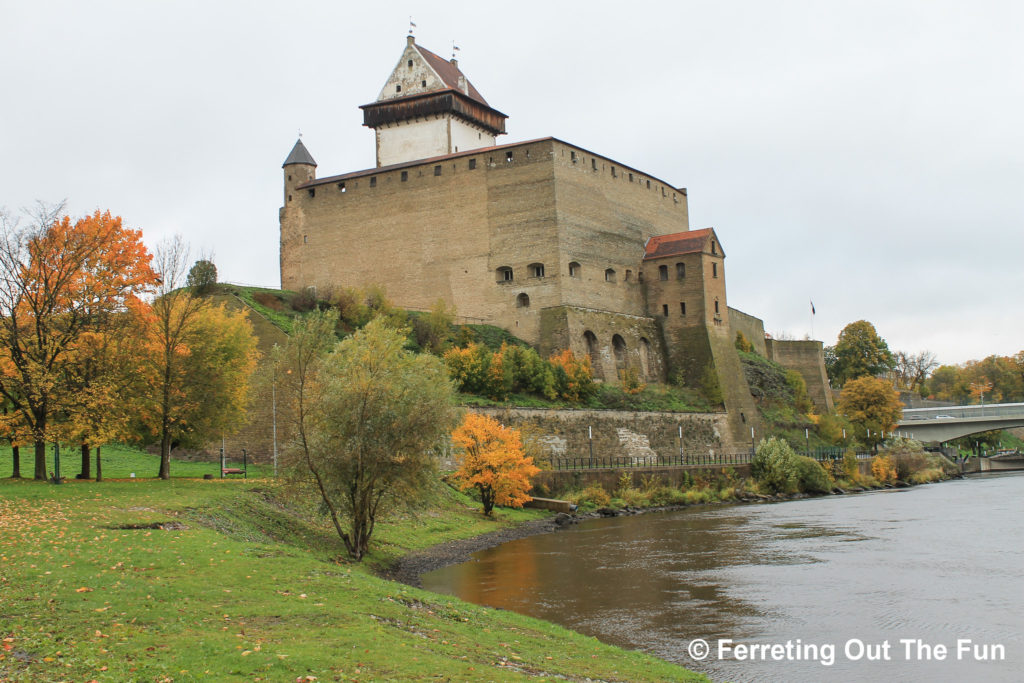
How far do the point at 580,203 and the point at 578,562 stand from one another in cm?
2812

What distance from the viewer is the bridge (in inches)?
2083

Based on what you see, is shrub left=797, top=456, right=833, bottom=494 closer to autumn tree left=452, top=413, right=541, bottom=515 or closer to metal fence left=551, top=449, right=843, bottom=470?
metal fence left=551, top=449, right=843, bottom=470

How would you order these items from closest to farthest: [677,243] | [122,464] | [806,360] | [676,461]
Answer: [122,464] → [676,461] → [677,243] → [806,360]

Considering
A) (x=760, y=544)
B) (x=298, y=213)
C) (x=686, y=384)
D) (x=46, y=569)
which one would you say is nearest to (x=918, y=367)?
(x=686, y=384)

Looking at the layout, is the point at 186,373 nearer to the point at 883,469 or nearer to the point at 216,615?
the point at 216,615

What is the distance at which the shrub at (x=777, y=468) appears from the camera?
38.4 m

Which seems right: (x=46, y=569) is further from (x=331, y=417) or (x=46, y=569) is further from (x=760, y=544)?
(x=760, y=544)

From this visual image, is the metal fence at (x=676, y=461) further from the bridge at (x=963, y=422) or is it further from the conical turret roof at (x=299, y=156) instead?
the conical turret roof at (x=299, y=156)

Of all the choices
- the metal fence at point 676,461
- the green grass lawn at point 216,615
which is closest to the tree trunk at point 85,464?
the green grass lawn at point 216,615

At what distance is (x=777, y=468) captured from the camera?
3841cm

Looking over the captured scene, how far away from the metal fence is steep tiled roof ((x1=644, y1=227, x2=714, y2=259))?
10718 millimetres

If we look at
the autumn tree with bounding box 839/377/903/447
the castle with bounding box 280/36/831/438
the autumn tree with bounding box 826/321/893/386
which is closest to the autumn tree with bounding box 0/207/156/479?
the castle with bounding box 280/36/831/438

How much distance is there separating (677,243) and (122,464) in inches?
1226

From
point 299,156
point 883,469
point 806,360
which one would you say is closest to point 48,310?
point 299,156
